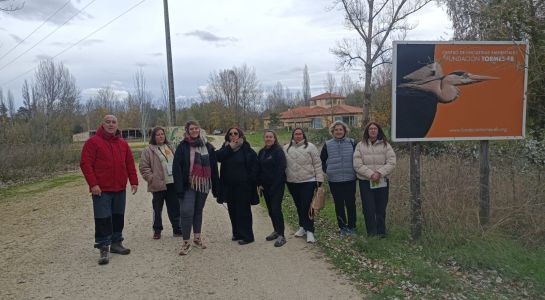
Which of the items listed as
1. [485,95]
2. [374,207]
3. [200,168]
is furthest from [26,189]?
[485,95]

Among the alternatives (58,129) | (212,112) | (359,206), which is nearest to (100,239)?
(359,206)

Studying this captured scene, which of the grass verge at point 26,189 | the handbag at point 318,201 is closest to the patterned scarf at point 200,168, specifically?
the handbag at point 318,201

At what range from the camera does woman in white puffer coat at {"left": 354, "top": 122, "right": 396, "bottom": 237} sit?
20.2 ft

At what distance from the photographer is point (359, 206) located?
8.47 metres

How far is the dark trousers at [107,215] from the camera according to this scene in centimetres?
582

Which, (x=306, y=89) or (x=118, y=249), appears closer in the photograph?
(x=118, y=249)

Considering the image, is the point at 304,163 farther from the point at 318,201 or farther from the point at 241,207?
the point at 241,207

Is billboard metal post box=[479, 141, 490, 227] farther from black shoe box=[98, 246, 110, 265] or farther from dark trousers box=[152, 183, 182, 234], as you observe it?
black shoe box=[98, 246, 110, 265]

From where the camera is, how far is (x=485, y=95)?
6035mm

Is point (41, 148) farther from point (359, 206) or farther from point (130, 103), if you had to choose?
point (130, 103)

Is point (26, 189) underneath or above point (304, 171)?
underneath

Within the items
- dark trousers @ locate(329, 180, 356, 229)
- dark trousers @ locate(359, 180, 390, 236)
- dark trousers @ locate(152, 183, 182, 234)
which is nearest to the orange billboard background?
dark trousers @ locate(359, 180, 390, 236)

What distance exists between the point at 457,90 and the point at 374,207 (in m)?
2.12

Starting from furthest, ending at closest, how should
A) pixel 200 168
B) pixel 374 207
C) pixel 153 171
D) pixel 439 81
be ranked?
pixel 153 171, pixel 374 207, pixel 200 168, pixel 439 81
